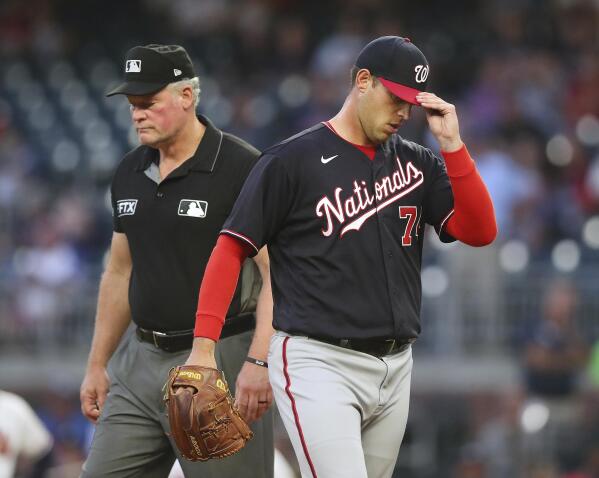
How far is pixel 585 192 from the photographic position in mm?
11836

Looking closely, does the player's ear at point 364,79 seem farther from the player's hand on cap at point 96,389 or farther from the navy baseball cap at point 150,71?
the player's hand on cap at point 96,389

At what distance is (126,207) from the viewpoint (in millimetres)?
5254

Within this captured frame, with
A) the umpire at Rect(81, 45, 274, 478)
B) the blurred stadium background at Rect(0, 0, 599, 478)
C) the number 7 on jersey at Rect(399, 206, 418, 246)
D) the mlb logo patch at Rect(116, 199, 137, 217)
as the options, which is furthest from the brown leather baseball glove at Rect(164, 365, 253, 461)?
the blurred stadium background at Rect(0, 0, 599, 478)

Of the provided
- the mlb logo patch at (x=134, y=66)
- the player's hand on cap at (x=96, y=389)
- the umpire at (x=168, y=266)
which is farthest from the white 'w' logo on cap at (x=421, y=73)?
the player's hand on cap at (x=96, y=389)

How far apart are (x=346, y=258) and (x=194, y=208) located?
82 centimetres

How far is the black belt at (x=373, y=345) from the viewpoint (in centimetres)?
454

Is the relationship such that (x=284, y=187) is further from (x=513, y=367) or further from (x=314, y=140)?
(x=513, y=367)

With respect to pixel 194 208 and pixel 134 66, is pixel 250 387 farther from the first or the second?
pixel 134 66

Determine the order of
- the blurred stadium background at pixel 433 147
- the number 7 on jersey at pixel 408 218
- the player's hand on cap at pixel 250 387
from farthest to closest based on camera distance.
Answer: the blurred stadium background at pixel 433 147, the player's hand on cap at pixel 250 387, the number 7 on jersey at pixel 408 218

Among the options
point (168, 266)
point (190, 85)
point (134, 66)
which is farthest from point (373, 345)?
point (134, 66)

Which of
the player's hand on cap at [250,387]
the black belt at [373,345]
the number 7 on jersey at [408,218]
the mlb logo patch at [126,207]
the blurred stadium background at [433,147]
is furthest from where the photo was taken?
the blurred stadium background at [433,147]

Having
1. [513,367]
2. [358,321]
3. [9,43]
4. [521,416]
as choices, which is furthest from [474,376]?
[9,43]

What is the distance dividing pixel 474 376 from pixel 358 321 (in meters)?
6.59

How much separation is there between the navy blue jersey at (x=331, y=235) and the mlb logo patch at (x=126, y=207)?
77 centimetres
